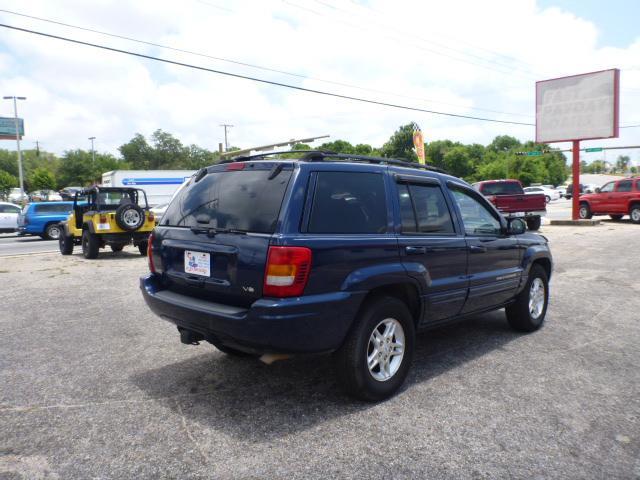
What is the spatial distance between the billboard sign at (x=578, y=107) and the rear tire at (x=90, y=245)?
21.6m

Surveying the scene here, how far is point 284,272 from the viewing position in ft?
10.4

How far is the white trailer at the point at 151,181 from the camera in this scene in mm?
33938

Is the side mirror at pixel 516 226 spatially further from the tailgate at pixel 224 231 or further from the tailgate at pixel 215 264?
the tailgate at pixel 215 264

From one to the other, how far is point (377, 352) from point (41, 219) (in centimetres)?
2026

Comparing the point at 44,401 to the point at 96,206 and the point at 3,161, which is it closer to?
the point at 96,206

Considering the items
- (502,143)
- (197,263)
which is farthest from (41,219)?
(502,143)

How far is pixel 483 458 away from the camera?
9.62 ft

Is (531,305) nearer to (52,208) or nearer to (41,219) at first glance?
(41,219)

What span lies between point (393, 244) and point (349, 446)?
146cm

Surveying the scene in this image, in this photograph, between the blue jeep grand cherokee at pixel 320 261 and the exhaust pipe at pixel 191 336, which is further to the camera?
the exhaust pipe at pixel 191 336

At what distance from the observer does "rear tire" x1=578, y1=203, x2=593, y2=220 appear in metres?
23.1

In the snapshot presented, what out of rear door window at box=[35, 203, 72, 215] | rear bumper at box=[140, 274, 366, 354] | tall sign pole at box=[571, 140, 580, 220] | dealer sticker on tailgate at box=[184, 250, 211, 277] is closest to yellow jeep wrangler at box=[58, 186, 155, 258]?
rear door window at box=[35, 203, 72, 215]

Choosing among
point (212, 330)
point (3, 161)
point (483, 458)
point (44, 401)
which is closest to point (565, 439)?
point (483, 458)

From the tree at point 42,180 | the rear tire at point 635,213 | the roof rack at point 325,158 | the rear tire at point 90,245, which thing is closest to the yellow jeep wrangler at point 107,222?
the rear tire at point 90,245
